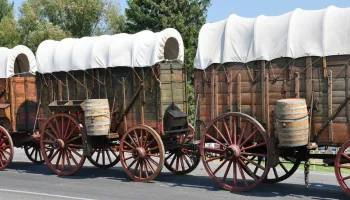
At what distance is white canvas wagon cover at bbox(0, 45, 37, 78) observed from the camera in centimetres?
1309

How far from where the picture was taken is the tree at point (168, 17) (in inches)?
1229

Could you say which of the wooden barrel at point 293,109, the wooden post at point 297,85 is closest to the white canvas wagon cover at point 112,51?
the wooden post at point 297,85

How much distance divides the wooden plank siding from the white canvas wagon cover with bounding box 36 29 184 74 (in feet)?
4.57

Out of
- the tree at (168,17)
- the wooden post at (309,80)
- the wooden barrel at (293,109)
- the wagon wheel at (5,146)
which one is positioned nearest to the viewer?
the wooden barrel at (293,109)

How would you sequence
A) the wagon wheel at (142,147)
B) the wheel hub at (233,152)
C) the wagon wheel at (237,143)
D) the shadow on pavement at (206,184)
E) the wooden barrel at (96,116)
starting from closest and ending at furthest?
the shadow on pavement at (206,184)
the wagon wheel at (237,143)
the wheel hub at (233,152)
the wagon wheel at (142,147)
the wooden barrel at (96,116)

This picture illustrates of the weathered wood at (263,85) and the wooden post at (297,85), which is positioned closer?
the wooden post at (297,85)

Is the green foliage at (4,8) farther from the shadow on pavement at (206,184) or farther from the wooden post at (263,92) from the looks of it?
the wooden post at (263,92)

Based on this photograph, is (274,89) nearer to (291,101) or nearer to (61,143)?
(291,101)

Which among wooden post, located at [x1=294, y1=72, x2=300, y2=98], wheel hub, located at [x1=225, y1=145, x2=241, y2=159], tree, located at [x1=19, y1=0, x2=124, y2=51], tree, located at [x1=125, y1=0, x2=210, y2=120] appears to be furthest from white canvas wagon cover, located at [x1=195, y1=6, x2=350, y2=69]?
tree, located at [x1=19, y1=0, x2=124, y2=51]

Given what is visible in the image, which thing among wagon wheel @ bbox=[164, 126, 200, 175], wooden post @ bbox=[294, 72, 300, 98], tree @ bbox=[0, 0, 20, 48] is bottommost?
wagon wheel @ bbox=[164, 126, 200, 175]

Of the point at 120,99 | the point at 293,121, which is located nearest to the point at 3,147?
the point at 120,99

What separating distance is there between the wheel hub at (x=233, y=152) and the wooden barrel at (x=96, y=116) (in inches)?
120

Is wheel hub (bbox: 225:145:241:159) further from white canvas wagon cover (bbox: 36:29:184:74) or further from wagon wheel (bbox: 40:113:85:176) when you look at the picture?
wagon wheel (bbox: 40:113:85:176)

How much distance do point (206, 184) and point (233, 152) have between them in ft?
4.59
